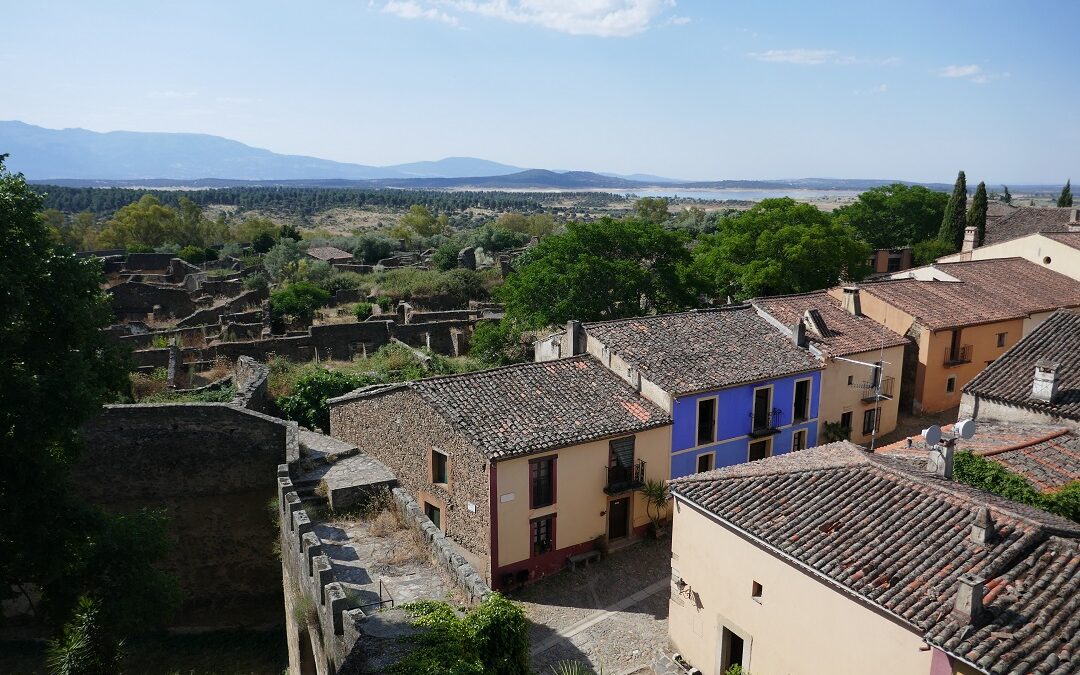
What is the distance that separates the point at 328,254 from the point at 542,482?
50.5 m

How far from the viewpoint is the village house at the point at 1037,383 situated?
736 inches

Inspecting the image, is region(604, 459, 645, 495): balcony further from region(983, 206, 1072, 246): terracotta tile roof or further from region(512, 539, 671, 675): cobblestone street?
region(983, 206, 1072, 246): terracotta tile roof

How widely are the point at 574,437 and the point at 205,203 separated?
184443 millimetres

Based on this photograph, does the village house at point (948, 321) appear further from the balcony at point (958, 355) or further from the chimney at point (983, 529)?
the chimney at point (983, 529)

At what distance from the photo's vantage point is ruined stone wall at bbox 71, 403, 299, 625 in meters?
20.3

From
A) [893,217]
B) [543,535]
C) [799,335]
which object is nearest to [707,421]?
[799,335]

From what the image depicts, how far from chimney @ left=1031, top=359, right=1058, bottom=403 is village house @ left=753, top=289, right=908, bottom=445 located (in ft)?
21.0

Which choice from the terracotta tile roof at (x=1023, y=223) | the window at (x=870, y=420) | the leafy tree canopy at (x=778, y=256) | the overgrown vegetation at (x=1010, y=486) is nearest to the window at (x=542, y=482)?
the overgrown vegetation at (x=1010, y=486)

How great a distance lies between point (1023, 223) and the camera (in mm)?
51562

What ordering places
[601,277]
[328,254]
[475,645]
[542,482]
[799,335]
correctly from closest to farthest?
[475,645], [542,482], [799,335], [601,277], [328,254]

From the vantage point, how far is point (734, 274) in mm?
36000

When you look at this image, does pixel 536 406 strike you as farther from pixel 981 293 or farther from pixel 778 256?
pixel 981 293

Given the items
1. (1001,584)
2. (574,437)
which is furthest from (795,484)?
(574,437)

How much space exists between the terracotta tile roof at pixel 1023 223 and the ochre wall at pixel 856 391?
2773 cm
